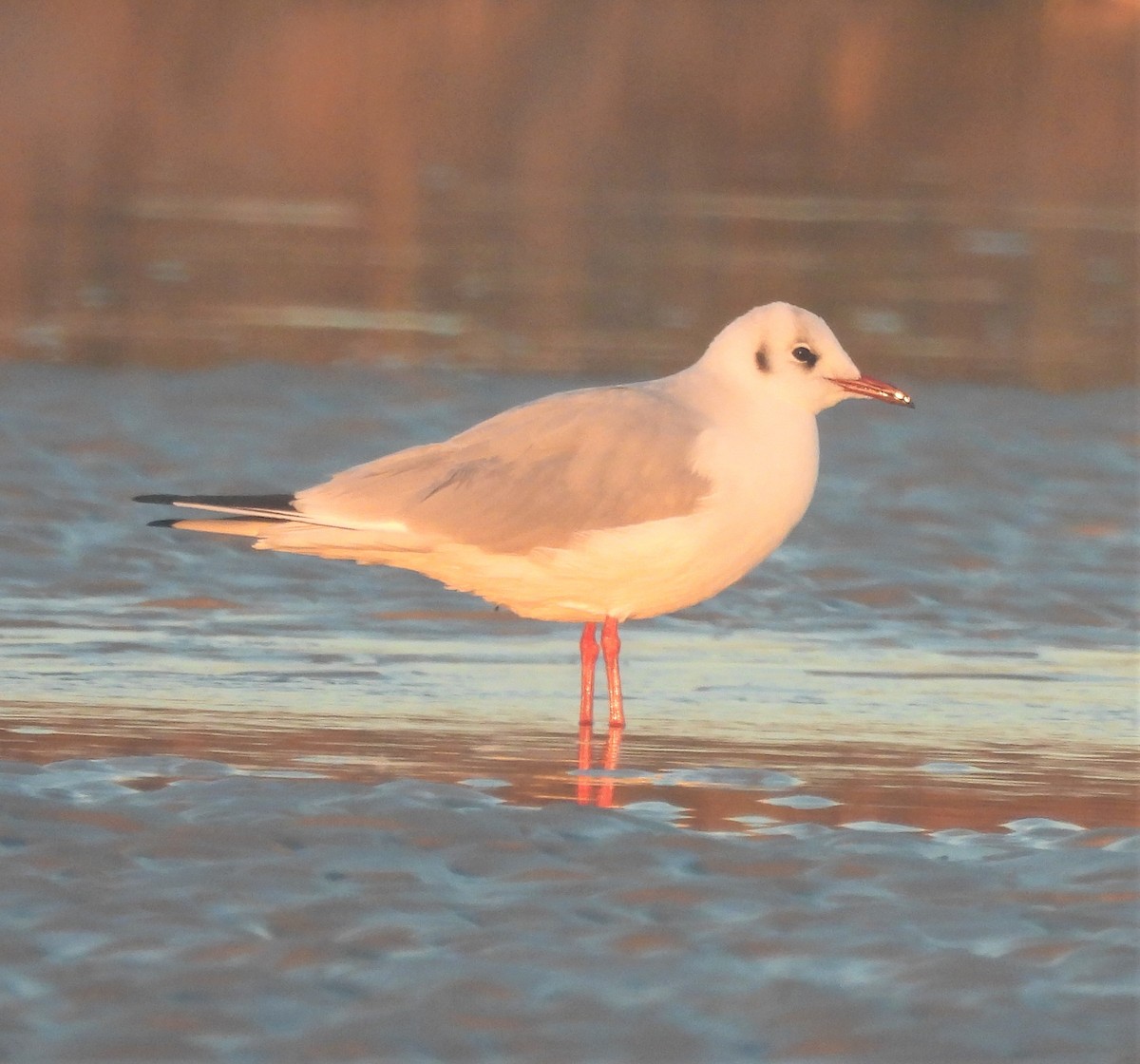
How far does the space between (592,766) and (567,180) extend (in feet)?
59.8

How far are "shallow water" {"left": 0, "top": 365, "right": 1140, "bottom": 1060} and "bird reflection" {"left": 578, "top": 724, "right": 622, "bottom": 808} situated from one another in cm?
3

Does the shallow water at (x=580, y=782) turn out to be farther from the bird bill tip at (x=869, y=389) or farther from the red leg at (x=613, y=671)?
the bird bill tip at (x=869, y=389)

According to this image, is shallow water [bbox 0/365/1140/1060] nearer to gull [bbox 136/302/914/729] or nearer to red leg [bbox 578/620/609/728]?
red leg [bbox 578/620/609/728]

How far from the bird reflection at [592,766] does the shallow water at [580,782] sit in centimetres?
3

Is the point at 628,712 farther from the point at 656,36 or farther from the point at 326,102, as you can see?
the point at 656,36

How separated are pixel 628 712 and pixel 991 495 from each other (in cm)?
419

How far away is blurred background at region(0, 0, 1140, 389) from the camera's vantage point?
1664 cm

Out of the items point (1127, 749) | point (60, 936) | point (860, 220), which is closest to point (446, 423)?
point (1127, 749)

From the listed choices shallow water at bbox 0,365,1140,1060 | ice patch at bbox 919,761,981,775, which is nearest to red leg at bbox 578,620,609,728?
shallow water at bbox 0,365,1140,1060

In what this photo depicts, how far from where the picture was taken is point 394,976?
4812 mm

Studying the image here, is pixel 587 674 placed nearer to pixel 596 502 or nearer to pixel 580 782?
pixel 596 502

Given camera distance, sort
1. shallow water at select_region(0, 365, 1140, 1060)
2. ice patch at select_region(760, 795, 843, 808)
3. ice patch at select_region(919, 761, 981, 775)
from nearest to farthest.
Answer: shallow water at select_region(0, 365, 1140, 1060), ice patch at select_region(760, 795, 843, 808), ice patch at select_region(919, 761, 981, 775)

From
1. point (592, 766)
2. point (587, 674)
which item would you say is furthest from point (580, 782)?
point (587, 674)

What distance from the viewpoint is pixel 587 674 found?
7.57 m
